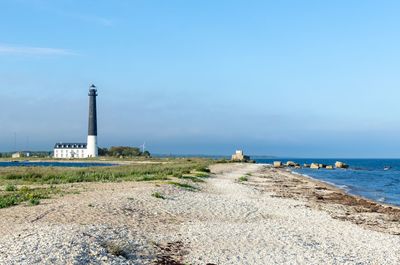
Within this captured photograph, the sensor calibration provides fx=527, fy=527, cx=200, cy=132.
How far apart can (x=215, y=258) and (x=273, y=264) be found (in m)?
1.48

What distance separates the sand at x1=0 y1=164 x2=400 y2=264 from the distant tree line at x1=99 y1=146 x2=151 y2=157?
5371 inches

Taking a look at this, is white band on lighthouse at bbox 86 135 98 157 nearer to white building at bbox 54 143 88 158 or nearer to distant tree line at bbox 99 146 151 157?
white building at bbox 54 143 88 158

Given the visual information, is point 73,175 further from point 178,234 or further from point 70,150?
point 70,150

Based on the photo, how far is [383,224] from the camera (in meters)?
23.0

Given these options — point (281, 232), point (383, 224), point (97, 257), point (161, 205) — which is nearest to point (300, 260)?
point (281, 232)

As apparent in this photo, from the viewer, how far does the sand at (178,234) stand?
12617mm

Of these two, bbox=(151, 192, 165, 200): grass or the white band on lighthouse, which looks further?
the white band on lighthouse

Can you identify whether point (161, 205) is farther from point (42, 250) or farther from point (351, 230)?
point (42, 250)

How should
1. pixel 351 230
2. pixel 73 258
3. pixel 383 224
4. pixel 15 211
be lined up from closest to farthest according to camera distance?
1. pixel 73 258
2. pixel 15 211
3. pixel 351 230
4. pixel 383 224

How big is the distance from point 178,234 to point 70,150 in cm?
14161

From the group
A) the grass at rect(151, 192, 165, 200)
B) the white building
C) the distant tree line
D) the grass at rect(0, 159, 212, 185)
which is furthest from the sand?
the distant tree line

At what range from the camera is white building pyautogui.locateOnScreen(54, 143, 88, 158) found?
14868 cm

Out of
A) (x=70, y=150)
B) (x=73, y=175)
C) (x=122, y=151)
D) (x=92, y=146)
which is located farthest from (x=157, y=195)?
(x=122, y=151)

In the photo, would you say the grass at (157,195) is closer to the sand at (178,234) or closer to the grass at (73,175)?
the sand at (178,234)
